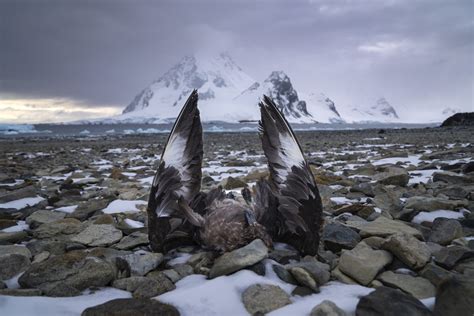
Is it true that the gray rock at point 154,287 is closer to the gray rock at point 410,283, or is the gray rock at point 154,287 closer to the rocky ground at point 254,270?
the rocky ground at point 254,270

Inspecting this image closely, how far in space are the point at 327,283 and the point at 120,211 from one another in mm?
3011

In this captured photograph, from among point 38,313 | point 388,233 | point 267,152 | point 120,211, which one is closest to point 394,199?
point 388,233

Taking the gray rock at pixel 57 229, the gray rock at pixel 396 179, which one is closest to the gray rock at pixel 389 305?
the gray rock at pixel 57 229

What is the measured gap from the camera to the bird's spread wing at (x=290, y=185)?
2791 mm

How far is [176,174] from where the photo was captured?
10.6 ft

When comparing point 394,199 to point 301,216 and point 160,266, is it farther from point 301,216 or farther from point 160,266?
point 160,266

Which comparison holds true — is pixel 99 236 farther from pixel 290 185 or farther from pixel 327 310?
pixel 327 310

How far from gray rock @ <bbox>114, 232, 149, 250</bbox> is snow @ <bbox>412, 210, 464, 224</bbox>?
267 cm

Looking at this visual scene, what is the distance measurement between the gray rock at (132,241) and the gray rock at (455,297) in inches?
92.4

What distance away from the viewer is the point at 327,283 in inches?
93.5

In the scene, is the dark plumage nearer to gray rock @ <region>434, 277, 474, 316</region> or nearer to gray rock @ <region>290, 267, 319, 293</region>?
gray rock @ <region>290, 267, 319, 293</region>

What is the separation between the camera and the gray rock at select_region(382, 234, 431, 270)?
246cm

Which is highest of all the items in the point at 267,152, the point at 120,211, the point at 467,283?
the point at 267,152

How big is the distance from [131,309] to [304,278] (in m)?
1.05
